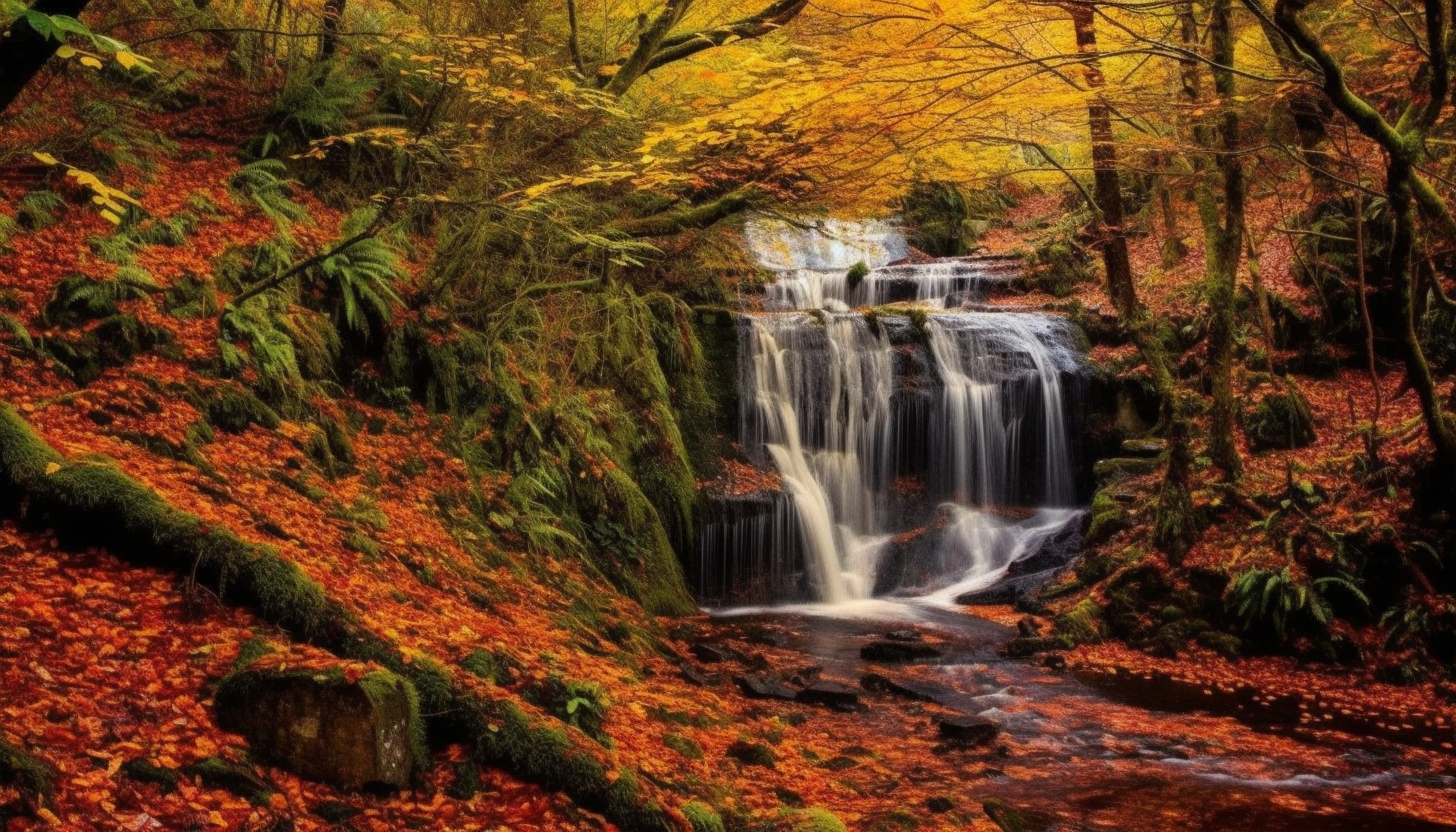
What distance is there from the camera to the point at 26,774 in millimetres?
2799

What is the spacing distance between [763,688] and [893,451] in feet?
26.1

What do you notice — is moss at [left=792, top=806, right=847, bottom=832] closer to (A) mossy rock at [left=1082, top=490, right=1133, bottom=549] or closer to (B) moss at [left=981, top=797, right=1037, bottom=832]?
(B) moss at [left=981, top=797, right=1037, bottom=832]

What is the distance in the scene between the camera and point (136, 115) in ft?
29.6

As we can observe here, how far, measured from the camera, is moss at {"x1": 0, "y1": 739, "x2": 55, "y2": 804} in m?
2.76

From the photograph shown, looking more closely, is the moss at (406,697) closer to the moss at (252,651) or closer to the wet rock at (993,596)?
the moss at (252,651)

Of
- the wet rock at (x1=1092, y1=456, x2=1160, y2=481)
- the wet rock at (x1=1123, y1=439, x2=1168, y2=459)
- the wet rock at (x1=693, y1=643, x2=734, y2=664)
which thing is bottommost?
the wet rock at (x1=693, y1=643, x2=734, y2=664)

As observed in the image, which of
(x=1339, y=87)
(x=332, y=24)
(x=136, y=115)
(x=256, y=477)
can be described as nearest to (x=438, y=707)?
(x=256, y=477)

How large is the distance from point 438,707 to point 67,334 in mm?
3890

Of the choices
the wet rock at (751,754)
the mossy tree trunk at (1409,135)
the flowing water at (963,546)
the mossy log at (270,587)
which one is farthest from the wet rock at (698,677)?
the mossy tree trunk at (1409,135)

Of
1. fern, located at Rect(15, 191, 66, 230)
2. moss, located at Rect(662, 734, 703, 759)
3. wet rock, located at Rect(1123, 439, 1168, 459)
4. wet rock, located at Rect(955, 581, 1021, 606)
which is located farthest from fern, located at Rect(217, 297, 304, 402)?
wet rock, located at Rect(1123, 439, 1168, 459)

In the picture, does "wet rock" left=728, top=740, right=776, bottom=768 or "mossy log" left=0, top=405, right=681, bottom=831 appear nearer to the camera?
"mossy log" left=0, top=405, right=681, bottom=831

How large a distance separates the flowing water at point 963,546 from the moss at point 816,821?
1493mm

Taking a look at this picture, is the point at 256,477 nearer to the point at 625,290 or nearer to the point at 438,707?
the point at 438,707

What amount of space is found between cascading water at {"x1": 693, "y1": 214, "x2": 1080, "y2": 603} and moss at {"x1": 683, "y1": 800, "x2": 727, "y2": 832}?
7.47m
